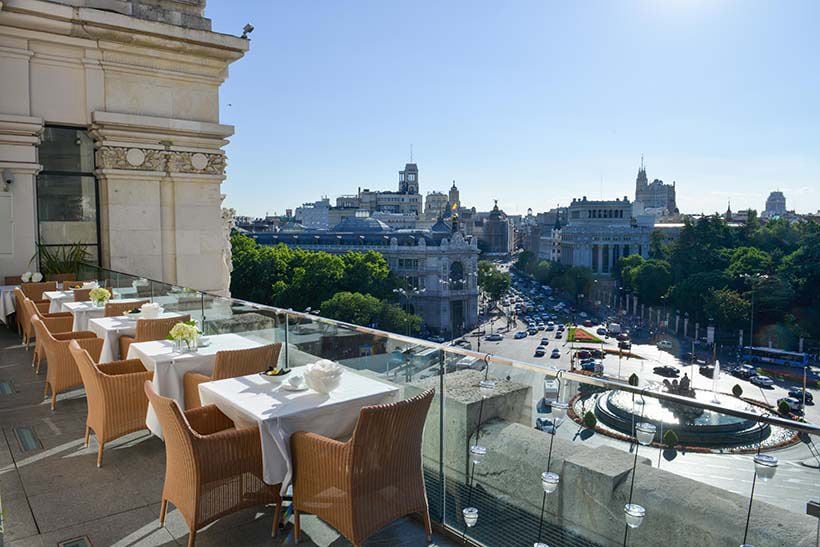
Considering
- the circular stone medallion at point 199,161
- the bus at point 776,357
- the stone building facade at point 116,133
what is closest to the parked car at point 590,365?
the bus at point 776,357

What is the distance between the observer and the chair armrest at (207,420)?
4016 millimetres

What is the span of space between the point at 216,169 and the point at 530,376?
10.9 m

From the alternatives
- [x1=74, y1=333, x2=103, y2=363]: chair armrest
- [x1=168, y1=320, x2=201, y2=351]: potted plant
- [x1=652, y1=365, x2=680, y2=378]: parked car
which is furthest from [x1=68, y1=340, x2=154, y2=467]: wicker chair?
[x1=652, y1=365, x2=680, y2=378]: parked car

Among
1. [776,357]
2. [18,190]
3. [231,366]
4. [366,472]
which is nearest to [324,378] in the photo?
[366,472]

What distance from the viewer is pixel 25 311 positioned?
8617 mm

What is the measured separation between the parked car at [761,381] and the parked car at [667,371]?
4446mm

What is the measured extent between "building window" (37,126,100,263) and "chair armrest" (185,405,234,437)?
9.25 meters

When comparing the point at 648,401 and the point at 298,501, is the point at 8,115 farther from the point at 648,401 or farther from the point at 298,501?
the point at 648,401

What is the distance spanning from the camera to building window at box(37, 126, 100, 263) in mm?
11367

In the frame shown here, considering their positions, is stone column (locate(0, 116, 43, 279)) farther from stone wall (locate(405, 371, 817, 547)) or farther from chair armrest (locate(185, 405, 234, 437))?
stone wall (locate(405, 371, 817, 547))

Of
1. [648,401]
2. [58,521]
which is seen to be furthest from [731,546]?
[58,521]

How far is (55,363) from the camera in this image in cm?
594

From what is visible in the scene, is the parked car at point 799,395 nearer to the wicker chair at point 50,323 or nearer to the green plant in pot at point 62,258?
the green plant in pot at point 62,258

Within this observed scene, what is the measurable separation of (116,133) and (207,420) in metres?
9.17
